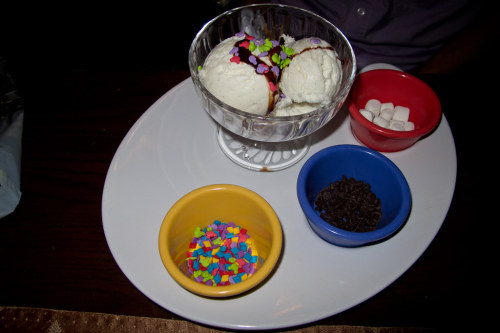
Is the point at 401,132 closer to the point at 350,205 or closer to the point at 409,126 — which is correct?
the point at 409,126

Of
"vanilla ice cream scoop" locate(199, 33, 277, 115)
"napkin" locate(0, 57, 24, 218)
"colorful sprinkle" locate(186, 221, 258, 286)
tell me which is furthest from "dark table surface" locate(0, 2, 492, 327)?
"vanilla ice cream scoop" locate(199, 33, 277, 115)

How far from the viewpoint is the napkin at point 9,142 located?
3.00 ft

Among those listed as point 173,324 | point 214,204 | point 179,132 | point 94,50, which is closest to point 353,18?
point 179,132

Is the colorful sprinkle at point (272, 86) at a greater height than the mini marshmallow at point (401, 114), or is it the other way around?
the colorful sprinkle at point (272, 86)

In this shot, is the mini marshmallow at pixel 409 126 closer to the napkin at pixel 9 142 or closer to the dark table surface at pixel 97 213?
the dark table surface at pixel 97 213

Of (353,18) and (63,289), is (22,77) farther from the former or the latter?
(353,18)

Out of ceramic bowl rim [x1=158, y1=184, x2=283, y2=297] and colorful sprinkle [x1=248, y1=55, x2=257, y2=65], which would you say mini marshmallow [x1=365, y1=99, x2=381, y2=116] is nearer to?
colorful sprinkle [x1=248, y1=55, x2=257, y2=65]

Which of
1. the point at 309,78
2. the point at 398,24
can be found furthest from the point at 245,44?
the point at 398,24

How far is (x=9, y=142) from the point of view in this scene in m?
1.04

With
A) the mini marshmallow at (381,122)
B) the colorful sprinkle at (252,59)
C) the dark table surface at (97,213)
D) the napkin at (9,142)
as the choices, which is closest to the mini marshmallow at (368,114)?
the mini marshmallow at (381,122)

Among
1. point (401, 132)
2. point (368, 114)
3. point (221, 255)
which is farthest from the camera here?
point (368, 114)

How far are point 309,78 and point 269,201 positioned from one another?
35 cm

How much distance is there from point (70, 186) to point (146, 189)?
0.76 ft

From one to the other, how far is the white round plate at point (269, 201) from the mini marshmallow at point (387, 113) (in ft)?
0.36
